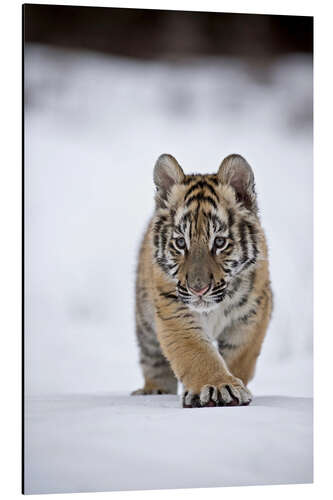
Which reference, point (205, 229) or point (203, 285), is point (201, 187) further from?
point (203, 285)

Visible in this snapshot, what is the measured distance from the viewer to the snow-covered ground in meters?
4.11

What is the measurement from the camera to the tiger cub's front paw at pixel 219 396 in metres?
4.11

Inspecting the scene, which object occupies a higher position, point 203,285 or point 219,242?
point 219,242

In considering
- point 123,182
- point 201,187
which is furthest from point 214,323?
point 123,182

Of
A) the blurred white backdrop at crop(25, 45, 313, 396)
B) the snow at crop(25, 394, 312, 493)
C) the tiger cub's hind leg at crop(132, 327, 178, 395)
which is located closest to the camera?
the snow at crop(25, 394, 312, 493)

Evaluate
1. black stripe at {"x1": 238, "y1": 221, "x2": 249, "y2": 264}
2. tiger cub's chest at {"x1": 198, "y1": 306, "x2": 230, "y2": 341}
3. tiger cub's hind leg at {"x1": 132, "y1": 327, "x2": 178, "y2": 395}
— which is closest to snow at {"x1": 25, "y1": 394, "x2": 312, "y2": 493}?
tiger cub's hind leg at {"x1": 132, "y1": 327, "x2": 178, "y2": 395}

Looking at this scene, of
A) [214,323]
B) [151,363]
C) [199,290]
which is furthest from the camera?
[151,363]

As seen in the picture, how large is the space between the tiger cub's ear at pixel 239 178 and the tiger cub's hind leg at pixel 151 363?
32.1 inches

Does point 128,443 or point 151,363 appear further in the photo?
point 151,363

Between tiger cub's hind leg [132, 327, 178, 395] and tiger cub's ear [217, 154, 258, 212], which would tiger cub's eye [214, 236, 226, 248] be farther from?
tiger cub's hind leg [132, 327, 178, 395]

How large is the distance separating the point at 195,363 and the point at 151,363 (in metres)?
0.36

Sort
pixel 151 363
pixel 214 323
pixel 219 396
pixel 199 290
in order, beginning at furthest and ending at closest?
1. pixel 151 363
2. pixel 214 323
3. pixel 199 290
4. pixel 219 396

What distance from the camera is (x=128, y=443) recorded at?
162 inches

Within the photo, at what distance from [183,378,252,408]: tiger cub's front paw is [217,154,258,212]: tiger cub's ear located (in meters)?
0.89
